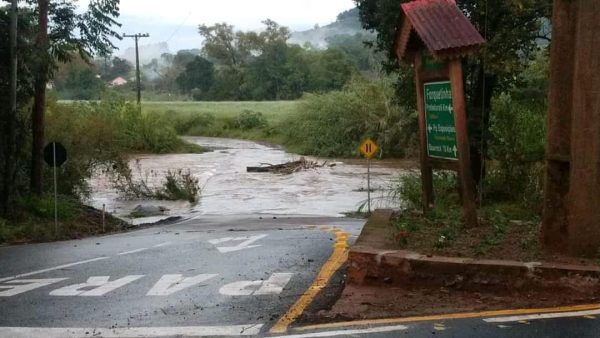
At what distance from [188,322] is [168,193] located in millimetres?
23554

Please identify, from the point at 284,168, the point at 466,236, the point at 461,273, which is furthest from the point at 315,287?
the point at 284,168

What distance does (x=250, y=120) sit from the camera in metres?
81.1

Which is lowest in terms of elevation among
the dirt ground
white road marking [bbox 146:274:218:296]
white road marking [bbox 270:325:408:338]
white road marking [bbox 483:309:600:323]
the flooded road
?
the flooded road

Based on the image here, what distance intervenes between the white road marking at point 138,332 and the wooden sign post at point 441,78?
360 cm

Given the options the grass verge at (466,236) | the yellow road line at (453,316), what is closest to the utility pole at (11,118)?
the grass verge at (466,236)

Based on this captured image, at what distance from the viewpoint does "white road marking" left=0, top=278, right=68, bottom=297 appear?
812cm

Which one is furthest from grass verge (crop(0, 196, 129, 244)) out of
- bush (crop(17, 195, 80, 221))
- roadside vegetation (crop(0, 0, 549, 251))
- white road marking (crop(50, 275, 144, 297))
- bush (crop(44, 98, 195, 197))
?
white road marking (crop(50, 275, 144, 297))

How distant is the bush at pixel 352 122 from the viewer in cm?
5009

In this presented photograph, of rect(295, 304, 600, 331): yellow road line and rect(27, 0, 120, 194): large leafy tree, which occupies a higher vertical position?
rect(27, 0, 120, 194): large leafy tree

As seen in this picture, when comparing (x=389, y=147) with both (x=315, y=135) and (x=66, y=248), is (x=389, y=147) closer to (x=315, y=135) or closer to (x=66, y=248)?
(x=315, y=135)

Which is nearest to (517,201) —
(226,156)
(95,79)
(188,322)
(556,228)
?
(556,228)

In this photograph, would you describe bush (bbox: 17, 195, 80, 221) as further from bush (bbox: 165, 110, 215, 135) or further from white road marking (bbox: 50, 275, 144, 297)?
bush (bbox: 165, 110, 215, 135)

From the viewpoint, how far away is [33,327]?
20.7ft

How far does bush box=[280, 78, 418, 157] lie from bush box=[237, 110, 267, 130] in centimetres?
1658
